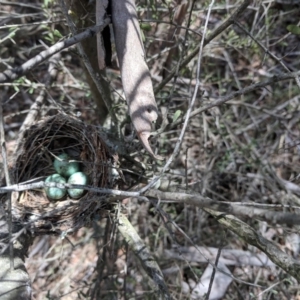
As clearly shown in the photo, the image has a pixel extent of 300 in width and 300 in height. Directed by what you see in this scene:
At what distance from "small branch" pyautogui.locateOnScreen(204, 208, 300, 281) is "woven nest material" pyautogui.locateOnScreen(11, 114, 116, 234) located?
506 mm

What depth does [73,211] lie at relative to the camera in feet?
6.67

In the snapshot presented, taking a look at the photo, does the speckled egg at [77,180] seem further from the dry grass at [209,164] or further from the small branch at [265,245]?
the small branch at [265,245]

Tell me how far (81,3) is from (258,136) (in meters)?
1.77

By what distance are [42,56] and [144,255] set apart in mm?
1008

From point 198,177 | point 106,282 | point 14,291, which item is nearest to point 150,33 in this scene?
point 198,177

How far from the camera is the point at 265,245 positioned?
1702 millimetres

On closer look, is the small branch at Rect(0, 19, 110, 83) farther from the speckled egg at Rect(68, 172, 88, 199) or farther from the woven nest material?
the speckled egg at Rect(68, 172, 88, 199)

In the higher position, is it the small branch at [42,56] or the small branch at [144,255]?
the small branch at [42,56]

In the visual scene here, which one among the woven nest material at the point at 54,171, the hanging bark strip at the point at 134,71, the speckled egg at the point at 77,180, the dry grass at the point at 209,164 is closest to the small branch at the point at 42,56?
the hanging bark strip at the point at 134,71

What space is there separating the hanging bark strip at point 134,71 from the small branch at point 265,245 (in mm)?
425

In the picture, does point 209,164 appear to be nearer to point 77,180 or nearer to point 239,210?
point 77,180

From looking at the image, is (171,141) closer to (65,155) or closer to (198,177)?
(198,177)

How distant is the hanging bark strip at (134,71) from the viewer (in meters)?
1.56

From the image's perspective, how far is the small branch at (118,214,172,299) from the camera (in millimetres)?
1865
